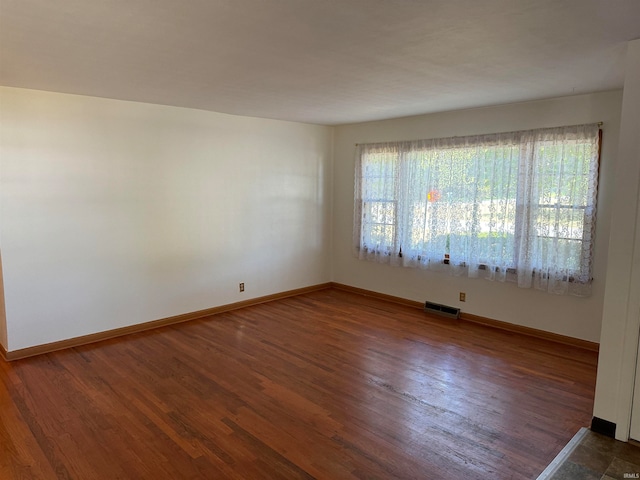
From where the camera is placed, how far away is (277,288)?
5812mm

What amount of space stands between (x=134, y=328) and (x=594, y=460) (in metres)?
4.12

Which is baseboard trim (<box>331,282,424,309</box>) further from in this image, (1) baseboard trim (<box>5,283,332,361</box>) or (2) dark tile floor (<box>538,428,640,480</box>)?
(2) dark tile floor (<box>538,428,640,480</box>)

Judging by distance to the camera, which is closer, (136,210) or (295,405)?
(295,405)

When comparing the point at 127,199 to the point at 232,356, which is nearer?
the point at 232,356

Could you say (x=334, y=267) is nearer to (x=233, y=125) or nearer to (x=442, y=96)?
(x=233, y=125)

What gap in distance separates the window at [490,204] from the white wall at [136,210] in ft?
3.89

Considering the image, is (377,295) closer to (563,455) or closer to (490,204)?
(490,204)

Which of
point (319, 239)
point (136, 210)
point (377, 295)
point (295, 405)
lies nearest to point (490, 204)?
point (377, 295)

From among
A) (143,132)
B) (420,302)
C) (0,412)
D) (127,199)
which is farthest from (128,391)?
(420,302)

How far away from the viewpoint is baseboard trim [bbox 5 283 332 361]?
12.4ft

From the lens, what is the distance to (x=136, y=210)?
4340mm

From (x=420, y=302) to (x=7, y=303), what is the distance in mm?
Answer: 4437

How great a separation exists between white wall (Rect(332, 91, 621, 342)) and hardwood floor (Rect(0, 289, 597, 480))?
1.03ft

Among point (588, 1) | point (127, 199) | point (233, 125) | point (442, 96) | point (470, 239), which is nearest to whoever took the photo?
point (588, 1)
